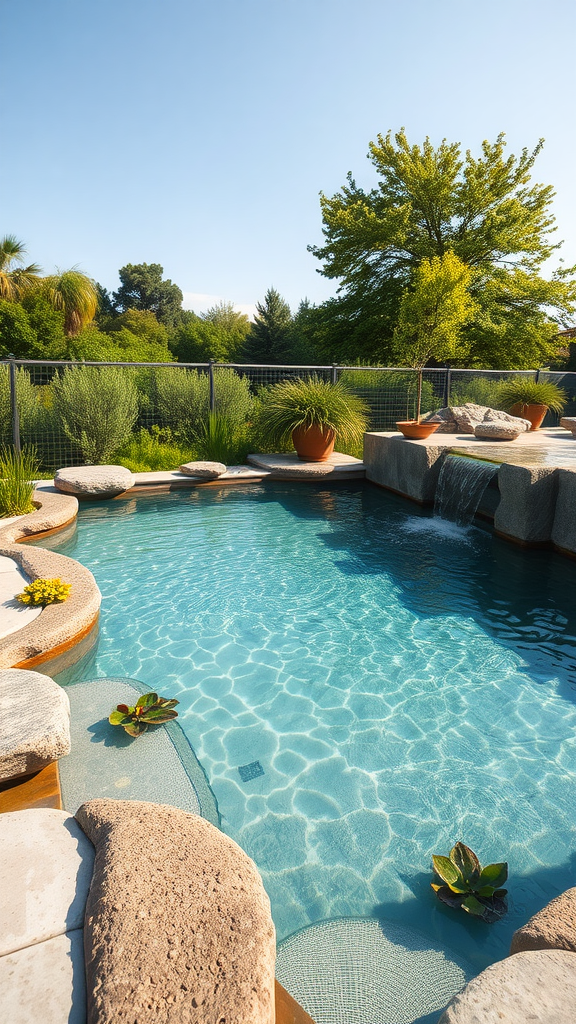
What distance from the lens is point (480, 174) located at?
56.1 ft

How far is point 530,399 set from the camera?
10.7m

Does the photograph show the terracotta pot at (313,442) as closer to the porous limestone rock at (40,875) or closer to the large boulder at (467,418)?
the large boulder at (467,418)

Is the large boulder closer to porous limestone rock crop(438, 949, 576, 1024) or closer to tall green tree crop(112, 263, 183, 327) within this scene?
porous limestone rock crop(438, 949, 576, 1024)

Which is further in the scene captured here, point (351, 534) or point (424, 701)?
point (351, 534)

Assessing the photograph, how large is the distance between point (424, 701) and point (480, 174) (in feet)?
61.9

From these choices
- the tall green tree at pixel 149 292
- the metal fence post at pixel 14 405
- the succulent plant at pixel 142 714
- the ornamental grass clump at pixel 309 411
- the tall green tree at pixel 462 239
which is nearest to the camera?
the succulent plant at pixel 142 714

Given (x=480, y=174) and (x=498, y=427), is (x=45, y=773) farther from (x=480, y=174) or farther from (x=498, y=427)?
(x=480, y=174)

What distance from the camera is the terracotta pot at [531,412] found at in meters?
10.7

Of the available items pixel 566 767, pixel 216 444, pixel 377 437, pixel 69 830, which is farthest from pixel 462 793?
pixel 216 444

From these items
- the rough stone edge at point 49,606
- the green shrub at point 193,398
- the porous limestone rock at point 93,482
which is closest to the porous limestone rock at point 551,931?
the rough stone edge at point 49,606

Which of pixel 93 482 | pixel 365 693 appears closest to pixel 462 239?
pixel 93 482

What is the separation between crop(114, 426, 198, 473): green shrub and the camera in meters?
9.18

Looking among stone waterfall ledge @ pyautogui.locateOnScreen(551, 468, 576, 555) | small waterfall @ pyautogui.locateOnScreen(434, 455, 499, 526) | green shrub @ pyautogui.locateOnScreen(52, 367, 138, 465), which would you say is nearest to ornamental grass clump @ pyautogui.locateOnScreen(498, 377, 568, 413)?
small waterfall @ pyautogui.locateOnScreen(434, 455, 499, 526)

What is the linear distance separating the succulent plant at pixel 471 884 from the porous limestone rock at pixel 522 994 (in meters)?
0.66
